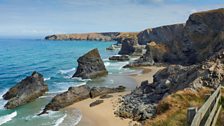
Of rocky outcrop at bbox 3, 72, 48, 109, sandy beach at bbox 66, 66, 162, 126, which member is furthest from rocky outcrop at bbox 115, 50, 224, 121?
rocky outcrop at bbox 3, 72, 48, 109

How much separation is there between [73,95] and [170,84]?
12.8 metres

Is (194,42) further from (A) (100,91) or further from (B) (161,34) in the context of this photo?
(B) (161,34)

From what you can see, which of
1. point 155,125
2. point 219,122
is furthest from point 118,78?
point 219,122

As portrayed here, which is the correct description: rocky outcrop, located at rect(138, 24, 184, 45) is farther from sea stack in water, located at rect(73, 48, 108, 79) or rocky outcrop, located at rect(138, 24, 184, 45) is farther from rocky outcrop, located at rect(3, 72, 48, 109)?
rocky outcrop, located at rect(3, 72, 48, 109)

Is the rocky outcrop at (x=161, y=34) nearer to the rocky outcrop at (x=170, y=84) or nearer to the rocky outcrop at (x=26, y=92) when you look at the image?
the rocky outcrop at (x=26, y=92)

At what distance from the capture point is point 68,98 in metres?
37.4

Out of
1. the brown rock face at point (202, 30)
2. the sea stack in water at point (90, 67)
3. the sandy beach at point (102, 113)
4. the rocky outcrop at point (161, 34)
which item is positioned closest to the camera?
the sandy beach at point (102, 113)

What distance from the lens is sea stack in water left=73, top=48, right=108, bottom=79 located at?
5769cm

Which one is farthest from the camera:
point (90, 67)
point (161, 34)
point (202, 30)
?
point (161, 34)

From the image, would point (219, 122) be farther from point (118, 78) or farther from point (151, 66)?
point (151, 66)

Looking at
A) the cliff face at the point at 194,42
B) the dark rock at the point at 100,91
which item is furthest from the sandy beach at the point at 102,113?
the cliff face at the point at 194,42

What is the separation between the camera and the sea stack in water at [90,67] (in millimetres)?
57688

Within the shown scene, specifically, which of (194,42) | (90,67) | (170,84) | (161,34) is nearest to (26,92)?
(90,67)

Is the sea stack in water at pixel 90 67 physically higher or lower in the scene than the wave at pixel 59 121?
higher
